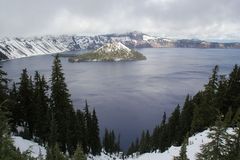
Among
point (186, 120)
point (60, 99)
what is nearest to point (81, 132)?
point (60, 99)

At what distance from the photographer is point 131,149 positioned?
335 ft

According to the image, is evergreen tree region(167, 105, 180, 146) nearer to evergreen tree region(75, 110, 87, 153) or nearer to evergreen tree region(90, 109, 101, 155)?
evergreen tree region(90, 109, 101, 155)

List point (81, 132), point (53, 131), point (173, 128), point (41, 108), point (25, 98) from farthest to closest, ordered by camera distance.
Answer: point (173, 128)
point (81, 132)
point (41, 108)
point (25, 98)
point (53, 131)

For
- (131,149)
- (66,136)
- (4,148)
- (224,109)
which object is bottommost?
(131,149)

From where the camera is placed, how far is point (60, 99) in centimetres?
→ 4738

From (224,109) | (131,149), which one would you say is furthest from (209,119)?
(131,149)

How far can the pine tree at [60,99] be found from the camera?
45.5m

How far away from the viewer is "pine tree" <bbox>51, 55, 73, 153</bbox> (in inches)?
1790

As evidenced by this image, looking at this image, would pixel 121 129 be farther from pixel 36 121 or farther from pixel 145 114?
pixel 36 121

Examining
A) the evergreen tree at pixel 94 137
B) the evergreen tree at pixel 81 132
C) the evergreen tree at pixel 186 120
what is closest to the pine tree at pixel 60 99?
the evergreen tree at pixel 81 132

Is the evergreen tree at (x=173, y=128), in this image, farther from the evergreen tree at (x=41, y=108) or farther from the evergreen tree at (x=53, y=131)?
the evergreen tree at (x=53, y=131)

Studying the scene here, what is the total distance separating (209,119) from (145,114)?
3202 inches

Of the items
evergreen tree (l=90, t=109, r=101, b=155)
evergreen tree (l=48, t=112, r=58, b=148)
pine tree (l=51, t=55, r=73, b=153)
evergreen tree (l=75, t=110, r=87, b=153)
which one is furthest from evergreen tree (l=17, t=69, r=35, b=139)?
evergreen tree (l=90, t=109, r=101, b=155)

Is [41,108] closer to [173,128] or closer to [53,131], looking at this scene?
[53,131]
